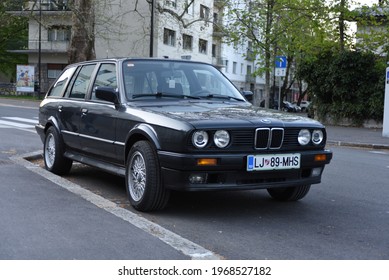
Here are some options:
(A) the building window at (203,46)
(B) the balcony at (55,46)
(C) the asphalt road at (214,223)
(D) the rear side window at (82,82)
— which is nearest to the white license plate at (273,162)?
(C) the asphalt road at (214,223)

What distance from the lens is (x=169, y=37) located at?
48031 mm

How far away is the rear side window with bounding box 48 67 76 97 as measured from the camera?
7.99 metres

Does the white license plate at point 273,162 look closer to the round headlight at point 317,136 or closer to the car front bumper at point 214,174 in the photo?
the car front bumper at point 214,174

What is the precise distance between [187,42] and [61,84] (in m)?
44.1

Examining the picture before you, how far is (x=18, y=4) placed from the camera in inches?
1125

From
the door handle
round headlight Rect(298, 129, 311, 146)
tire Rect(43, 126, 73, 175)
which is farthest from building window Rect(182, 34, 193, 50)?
round headlight Rect(298, 129, 311, 146)

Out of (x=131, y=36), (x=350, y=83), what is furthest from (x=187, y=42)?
(x=350, y=83)

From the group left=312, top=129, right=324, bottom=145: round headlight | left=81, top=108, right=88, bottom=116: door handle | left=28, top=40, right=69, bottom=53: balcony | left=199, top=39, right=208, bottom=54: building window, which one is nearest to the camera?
left=312, top=129, right=324, bottom=145: round headlight

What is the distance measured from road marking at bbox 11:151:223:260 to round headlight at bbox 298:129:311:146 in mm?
1791

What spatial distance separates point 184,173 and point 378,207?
2.68 metres

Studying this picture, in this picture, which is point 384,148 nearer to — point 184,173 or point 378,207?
point 378,207

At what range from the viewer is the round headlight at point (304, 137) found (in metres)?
5.50

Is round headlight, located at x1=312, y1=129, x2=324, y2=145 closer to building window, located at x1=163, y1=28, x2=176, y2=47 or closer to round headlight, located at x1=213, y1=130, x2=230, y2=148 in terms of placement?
round headlight, located at x1=213, y1=130, x2=230, y2=148

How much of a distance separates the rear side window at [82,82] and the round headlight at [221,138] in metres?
2.77
